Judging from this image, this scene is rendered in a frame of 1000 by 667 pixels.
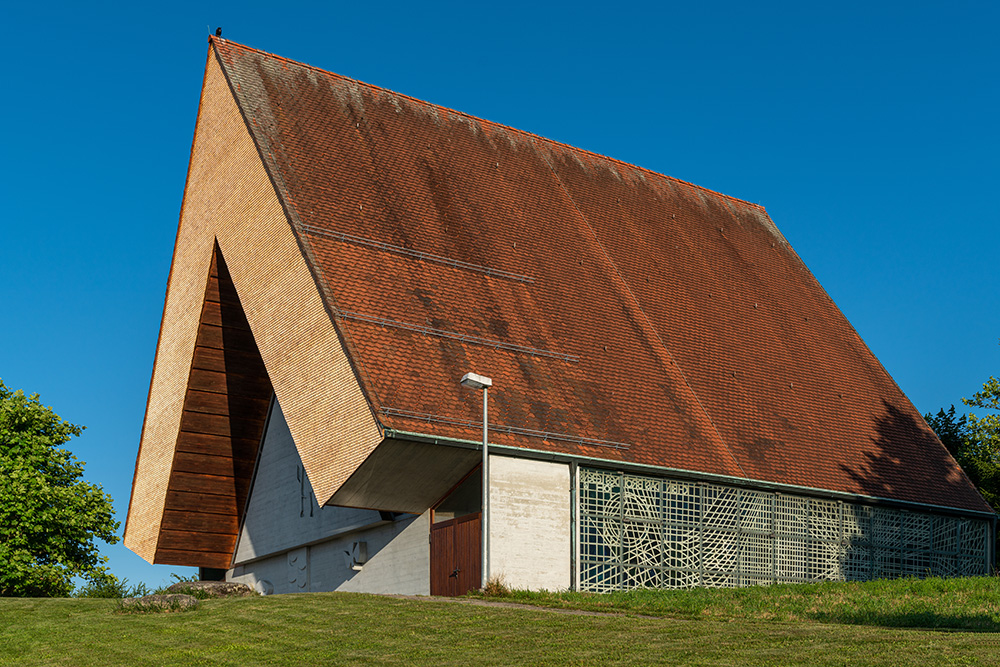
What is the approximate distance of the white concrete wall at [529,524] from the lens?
2273cm

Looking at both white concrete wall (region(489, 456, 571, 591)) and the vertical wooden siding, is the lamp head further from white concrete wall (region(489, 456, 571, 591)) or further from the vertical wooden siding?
the vertical wooden siding

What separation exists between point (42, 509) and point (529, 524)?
20017 millimetres

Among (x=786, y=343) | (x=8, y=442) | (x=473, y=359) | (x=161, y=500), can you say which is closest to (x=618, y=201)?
(x=786, y=343)

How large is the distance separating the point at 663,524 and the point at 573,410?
3143 mm

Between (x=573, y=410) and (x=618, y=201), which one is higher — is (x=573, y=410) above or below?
below

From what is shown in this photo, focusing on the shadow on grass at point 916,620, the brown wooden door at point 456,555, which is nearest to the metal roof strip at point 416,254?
the brown wooden door at point 456,555

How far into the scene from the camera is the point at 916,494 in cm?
2989

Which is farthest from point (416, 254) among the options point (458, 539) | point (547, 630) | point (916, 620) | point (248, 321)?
point (916, 620)

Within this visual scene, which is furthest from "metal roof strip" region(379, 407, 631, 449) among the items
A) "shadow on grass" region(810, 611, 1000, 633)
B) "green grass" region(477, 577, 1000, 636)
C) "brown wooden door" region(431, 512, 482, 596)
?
"shadow on grass" region(810, 611, 1000, 633)

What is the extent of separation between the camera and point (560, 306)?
90.8 feet

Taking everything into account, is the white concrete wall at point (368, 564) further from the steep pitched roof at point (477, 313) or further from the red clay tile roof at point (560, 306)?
the red clay tile roof at point (560, 306)

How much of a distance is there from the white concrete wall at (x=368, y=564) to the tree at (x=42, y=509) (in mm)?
9168

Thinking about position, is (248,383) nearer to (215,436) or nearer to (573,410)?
(215,436)

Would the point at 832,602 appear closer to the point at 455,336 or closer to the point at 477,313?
the point at 455,336
